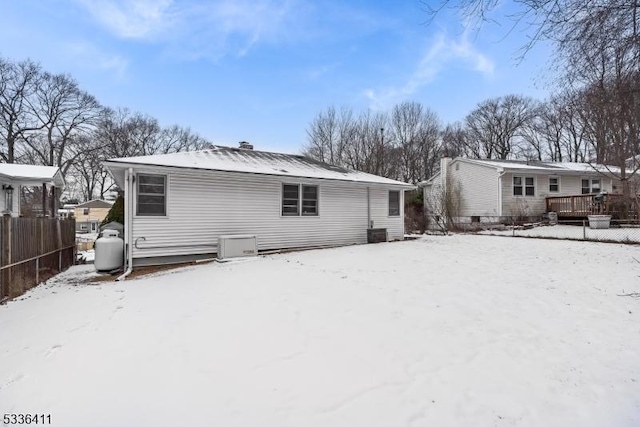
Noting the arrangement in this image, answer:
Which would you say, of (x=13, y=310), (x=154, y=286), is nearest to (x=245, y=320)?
(x=154, y=286)

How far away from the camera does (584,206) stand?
60.3 ft

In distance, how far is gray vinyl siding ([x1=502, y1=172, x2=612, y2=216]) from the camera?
67.6ft

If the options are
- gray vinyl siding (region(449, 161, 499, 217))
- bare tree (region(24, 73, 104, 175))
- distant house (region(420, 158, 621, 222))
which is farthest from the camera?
bare tree (region(24, 73, 104, 175))

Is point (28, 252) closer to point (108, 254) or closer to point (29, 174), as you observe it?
point (108, 254)

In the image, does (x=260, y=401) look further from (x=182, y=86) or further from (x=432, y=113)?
(x=432, y=113)

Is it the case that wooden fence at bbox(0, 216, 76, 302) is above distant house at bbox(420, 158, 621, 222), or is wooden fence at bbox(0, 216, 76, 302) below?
below

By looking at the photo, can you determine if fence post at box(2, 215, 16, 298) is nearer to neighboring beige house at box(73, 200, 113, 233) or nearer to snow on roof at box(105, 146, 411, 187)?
snow on roof at box(105, 146, 411, 187)

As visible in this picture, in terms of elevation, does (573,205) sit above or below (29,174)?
below

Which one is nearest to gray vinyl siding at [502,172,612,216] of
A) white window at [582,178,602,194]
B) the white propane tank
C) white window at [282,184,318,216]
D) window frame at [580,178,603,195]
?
window frame at [580,178,603,195]

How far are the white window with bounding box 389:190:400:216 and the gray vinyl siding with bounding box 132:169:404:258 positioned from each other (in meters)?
0.94

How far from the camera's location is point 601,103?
14.0ft

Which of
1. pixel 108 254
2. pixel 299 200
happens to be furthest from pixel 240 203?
pixel 108 254

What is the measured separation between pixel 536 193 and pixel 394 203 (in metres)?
11.6

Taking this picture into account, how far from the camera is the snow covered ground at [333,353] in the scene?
2.64 m
